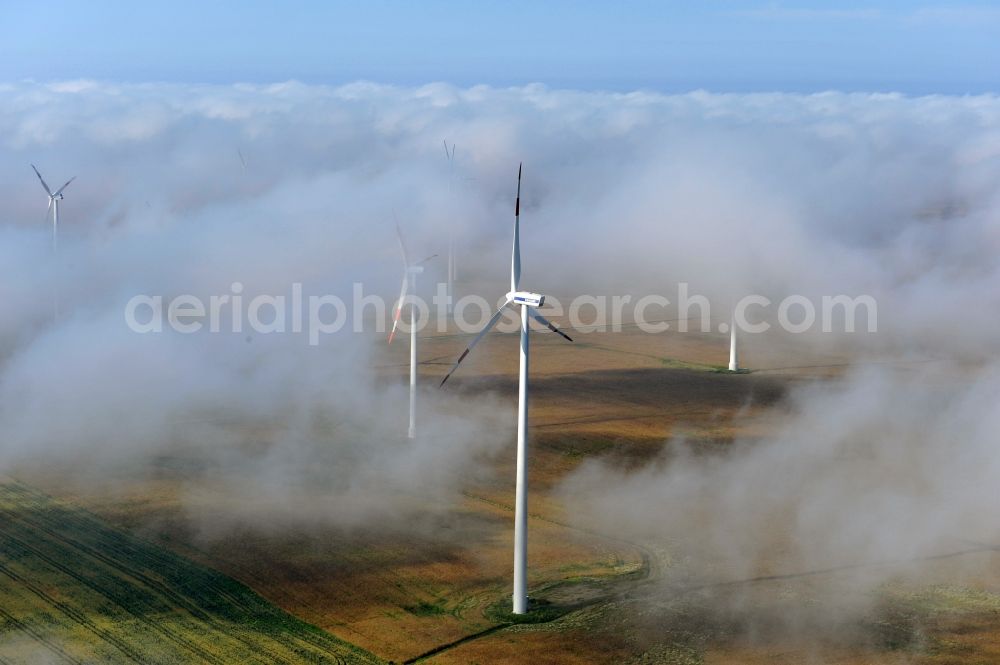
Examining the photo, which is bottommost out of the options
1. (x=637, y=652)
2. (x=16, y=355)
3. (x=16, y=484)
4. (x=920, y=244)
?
(x=637, y=652)

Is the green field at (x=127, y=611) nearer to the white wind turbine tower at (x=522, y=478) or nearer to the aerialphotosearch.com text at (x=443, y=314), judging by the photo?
the white wind turbine tower at (x=522, y=478)

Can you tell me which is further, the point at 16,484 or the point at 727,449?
the point at 727,449

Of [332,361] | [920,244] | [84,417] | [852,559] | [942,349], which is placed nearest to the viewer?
[852,559]

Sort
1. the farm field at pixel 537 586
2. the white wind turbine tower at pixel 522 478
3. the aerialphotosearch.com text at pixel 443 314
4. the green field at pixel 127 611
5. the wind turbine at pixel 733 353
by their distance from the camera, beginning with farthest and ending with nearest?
the aerialphotosearch.com text at pixel 443 314 < the wind turbine at pixel 733 353 < the white wind turbine tower at pixel 522 478 < the farm field at pixel 537 586 < the green field at pixel 127 611

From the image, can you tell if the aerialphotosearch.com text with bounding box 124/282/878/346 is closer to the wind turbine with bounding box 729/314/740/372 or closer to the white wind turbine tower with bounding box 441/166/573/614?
the wind turbine with bounding box 729/314/740/372

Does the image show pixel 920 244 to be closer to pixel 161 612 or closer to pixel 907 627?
pixel 907 627

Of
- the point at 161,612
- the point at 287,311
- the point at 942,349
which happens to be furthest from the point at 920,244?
the point at 161,612

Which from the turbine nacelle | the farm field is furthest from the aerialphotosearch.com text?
the turbine nacelle

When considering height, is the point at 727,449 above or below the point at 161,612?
above

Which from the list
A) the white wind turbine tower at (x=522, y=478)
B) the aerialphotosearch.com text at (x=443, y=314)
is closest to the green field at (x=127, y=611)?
the white wind turbine tower at (x=522, y=478)
